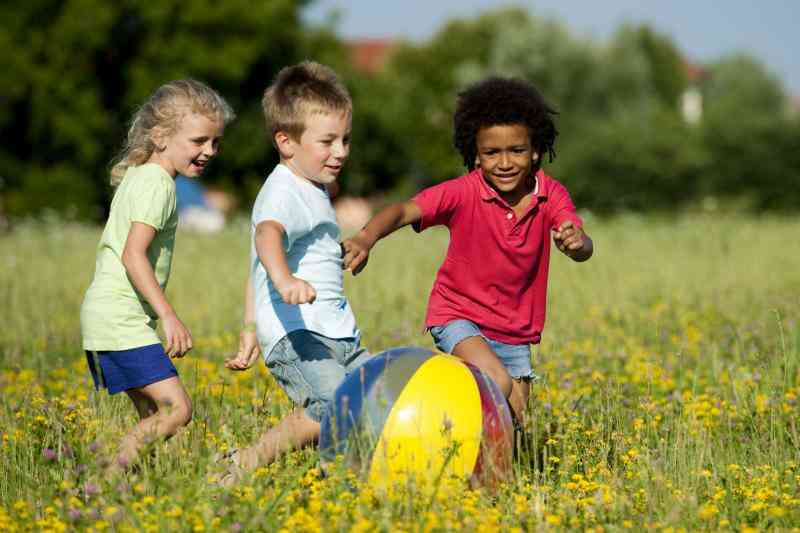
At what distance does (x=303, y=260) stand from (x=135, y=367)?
0.93 metres

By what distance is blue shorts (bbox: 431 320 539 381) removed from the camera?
613 centimetres

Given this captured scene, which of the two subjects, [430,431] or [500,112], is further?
[500,112]

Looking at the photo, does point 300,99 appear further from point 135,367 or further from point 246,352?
point 135,367

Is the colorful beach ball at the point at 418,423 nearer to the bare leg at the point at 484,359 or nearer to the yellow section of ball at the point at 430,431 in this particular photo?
the yellow section of ball at the point at 430,431

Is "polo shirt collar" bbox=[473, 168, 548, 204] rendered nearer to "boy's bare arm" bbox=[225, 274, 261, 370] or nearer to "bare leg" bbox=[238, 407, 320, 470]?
"boy's bare arm" bbox=[225, 274, 261, 370]

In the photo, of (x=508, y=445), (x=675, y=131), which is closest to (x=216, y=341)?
(x=508, y=445)

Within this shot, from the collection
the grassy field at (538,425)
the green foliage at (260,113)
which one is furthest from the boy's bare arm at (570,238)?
the green foliage at (260,113)

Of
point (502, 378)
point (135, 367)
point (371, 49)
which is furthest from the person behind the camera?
point (371, 49)

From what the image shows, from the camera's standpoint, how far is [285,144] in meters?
5.54

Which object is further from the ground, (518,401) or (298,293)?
(298,293)

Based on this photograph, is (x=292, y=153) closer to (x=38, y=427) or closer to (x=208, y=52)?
(x=38, y=427)

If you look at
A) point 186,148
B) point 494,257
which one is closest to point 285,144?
point 186,148

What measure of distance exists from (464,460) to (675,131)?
34.1 metres

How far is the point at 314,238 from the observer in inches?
214
